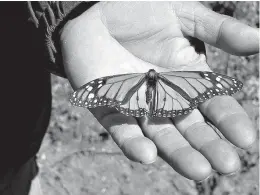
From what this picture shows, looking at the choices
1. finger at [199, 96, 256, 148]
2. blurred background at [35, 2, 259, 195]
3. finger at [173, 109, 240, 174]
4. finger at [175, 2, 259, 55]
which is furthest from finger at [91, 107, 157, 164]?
blurred background at [35, 2, 259, 195]

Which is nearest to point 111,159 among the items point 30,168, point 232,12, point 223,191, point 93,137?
point 93,137

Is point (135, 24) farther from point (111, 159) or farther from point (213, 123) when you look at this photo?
Result: point (111, 159)

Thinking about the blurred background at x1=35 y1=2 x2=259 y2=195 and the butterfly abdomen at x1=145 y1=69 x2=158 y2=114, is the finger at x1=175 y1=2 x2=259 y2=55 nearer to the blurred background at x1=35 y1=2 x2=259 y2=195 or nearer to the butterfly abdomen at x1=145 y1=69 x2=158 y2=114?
the butterfly abdomen at x1=145 y1=69 x2=158 y2=114

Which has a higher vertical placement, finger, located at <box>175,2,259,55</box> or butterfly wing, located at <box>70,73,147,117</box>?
finger, located at <box>175,2,259,55</box>

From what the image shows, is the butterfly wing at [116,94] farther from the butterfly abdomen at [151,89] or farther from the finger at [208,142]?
the finger at [208,142]

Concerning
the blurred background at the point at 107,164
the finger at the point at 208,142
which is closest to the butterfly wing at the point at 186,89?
the finger at the point at 208,142

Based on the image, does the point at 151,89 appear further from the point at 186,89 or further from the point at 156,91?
the point at 186,89
